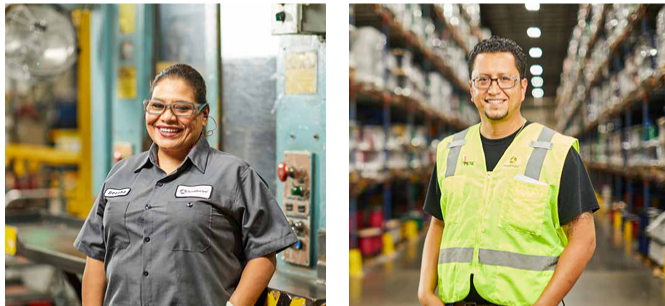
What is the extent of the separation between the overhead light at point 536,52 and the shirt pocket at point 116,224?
1442 mm

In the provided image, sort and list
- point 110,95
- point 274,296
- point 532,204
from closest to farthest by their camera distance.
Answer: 1. point 532,204
2. point 274,296
3. point 110,95

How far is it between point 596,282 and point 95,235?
389 cm

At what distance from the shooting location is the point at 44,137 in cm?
1041

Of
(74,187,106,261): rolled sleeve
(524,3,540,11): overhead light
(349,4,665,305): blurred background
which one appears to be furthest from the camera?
(349,4,665,305): blurred background

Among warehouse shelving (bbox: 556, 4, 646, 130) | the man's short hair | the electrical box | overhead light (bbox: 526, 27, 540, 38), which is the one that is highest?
warehouse shelving (bbox: 556, 4, 646, 130)

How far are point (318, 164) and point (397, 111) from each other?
5.79 metres

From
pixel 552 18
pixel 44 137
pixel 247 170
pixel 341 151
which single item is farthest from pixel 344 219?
pixel 44 137

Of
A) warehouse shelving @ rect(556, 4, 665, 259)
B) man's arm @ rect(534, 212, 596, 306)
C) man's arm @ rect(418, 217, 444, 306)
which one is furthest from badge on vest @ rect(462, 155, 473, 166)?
warehouse shelving @ rect(556, 4, 665, 259)

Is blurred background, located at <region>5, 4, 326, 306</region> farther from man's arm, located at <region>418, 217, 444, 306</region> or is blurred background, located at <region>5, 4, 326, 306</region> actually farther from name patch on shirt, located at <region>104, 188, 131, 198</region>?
name patch on shirt, located at <region>104, 188, 131, 198</region>

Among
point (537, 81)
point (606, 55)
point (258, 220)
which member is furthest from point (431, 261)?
point (606, 55)

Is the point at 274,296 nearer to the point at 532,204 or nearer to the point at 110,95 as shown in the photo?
the point at 532,204

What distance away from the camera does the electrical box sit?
246 cm

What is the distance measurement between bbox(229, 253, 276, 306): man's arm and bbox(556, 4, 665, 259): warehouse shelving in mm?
2762

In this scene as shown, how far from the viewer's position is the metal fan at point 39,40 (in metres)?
3.72
